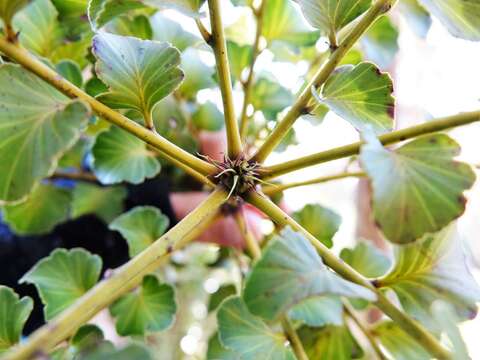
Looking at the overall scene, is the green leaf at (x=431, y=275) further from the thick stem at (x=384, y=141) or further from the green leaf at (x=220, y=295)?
the green leaf at (x=220, y=295)

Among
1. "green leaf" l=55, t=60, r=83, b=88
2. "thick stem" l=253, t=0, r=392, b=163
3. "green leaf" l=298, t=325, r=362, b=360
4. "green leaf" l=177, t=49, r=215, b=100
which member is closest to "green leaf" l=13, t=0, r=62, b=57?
"green leaf" l=55, t=60, r=83, b=88

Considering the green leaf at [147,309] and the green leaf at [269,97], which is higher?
the green leaf at [269,97]

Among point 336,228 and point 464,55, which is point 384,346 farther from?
point 464,55

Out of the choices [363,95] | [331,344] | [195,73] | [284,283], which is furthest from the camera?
[195,73]

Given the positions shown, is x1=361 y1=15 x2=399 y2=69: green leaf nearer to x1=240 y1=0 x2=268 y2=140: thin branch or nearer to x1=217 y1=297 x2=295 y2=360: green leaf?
x1=240 y1=0 x2=268 y2=140: thin branch

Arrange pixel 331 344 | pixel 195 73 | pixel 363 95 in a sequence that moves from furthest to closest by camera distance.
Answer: pixel 195 73, pixel 331 344, pixel 363 95

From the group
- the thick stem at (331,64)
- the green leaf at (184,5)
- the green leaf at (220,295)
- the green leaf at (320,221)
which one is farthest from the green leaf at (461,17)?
the green leaf at (220,295)

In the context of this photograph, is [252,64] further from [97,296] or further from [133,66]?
[97,296]

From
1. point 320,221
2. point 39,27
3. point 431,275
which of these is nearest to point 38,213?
point 39,27
